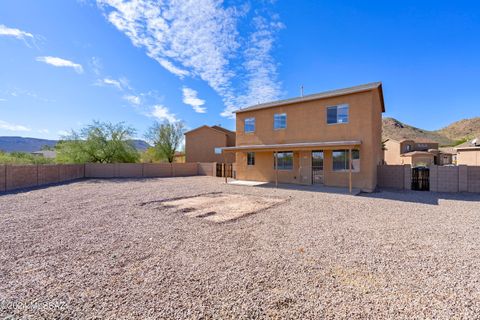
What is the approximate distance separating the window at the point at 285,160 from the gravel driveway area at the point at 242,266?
27.8ft

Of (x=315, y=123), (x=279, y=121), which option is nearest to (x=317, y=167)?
(x=315, y=123)

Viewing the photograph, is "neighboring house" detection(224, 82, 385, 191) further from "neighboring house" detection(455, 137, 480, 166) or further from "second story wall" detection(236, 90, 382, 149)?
"neighboring house" detection(455, 137, 480, 166)

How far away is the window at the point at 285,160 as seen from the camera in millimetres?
15195

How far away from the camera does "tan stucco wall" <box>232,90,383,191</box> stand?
12219 mm

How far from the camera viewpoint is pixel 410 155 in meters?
33.3

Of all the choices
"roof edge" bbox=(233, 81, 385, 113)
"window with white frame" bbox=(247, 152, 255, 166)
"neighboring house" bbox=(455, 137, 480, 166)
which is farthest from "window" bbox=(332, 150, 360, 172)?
"neighboring house" bbox=(455, 137, 480, 166)

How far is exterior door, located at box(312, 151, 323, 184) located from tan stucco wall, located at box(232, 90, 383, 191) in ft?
1.01

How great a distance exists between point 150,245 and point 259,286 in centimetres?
265

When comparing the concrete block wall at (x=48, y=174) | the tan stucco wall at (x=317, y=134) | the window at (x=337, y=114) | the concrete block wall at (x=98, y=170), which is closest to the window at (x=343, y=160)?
the tan stucco wall at (x=317, y=134)

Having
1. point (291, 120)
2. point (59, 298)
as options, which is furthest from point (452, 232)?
point (291, 120)

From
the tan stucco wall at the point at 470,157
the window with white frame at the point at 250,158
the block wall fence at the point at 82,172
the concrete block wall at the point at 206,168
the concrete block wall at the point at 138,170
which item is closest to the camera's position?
the block wall fence at the point at 82,172

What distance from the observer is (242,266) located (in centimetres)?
367

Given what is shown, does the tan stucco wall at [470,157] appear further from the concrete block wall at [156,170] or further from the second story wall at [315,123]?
the concrete block wall at [156,170]

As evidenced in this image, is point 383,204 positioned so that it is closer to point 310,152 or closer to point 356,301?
point 310,152
